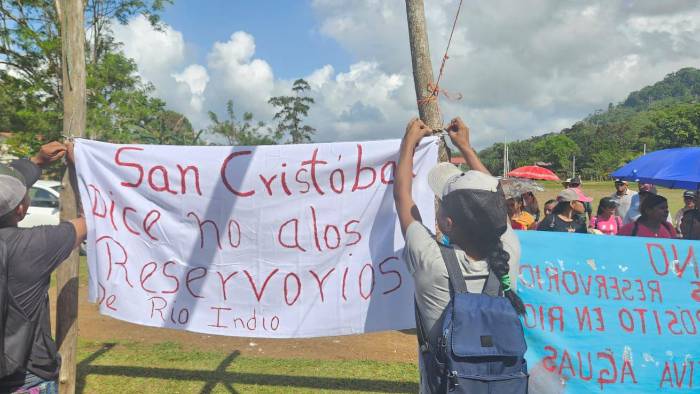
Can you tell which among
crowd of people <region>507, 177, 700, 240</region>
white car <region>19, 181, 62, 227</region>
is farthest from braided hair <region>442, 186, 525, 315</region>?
white car <region>19, 181, 62, 227</region>

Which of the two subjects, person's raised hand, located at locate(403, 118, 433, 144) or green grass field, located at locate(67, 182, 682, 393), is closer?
person's raised hand, located at locate(403, 118, 433, 144)

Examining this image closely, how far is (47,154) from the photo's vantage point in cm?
291

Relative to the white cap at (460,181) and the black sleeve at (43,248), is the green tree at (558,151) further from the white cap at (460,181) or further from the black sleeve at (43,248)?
the black sleeve at (43,248)

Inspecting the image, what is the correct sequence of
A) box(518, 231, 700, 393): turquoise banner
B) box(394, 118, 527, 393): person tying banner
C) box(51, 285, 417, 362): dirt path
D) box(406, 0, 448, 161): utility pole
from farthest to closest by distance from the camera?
box(51, 285, 417, 362): dirt path, box(406, 0, 448, 161): utility pole, box(518, 231, 700, 393): turquoise banner, box(394, 118, 527, 393): person tying banner

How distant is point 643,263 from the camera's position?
125 inches

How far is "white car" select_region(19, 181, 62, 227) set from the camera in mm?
10789

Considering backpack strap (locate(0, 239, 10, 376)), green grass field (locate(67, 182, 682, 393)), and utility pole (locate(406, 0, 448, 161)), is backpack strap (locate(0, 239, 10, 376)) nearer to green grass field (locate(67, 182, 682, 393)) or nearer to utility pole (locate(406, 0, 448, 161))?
green grass field (locate(67, 182, 682, 393))

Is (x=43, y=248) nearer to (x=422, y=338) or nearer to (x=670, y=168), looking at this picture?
(x=422, y=338)

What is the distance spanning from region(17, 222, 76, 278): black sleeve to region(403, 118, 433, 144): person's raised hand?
5.89 feet

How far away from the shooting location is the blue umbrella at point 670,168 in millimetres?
4801

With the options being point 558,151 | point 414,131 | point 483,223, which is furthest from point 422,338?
point 558,151

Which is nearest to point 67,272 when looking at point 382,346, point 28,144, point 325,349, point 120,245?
point 120,245

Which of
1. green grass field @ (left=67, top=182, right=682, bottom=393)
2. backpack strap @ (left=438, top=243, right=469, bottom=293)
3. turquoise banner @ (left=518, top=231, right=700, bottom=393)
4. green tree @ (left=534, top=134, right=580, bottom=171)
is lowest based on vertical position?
green grass field @ (left=67, top=182, right=682, bottom=393)

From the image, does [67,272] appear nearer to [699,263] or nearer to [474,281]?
[474,281]
